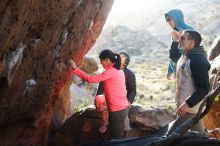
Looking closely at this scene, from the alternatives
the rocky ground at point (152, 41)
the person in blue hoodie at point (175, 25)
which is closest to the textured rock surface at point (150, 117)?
the person in blue hoodie at point (175, 25)

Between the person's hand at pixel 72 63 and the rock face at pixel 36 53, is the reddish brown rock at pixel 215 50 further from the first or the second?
the person's hand at pixel 72 63

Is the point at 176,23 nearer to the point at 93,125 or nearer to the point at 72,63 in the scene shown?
the point at 72,63

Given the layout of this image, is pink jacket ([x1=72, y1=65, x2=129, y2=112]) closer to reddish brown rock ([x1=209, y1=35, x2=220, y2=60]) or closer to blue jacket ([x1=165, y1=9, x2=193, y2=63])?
blue jacket ([x1=165, y1=9, x2=193, y2=63])

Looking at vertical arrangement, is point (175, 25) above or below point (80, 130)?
above

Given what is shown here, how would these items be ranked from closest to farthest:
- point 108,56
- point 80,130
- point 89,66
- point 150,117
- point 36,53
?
1. point 36,53
2. point 108,56
3. point 80,130
4. point 150,117
5. point 89,66

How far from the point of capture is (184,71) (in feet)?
22.1

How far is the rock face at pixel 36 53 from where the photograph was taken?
6.18 metres

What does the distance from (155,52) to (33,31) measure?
41513 millimetres

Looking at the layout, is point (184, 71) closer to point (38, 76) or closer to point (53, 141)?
→ point (38, 76)

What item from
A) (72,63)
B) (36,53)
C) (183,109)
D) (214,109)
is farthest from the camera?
(214,109)

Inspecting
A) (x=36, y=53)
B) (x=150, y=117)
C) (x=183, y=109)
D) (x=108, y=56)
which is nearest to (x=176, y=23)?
(x=108, y=56)

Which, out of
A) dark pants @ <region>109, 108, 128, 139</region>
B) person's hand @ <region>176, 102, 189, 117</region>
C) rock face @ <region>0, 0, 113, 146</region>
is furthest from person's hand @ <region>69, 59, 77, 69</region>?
person's hand @ <region>176, 102, 189, 117</region>

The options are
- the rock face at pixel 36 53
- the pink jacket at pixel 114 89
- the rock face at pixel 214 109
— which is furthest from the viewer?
the rock face at pixel 214 109

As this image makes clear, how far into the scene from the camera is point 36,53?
709cm
